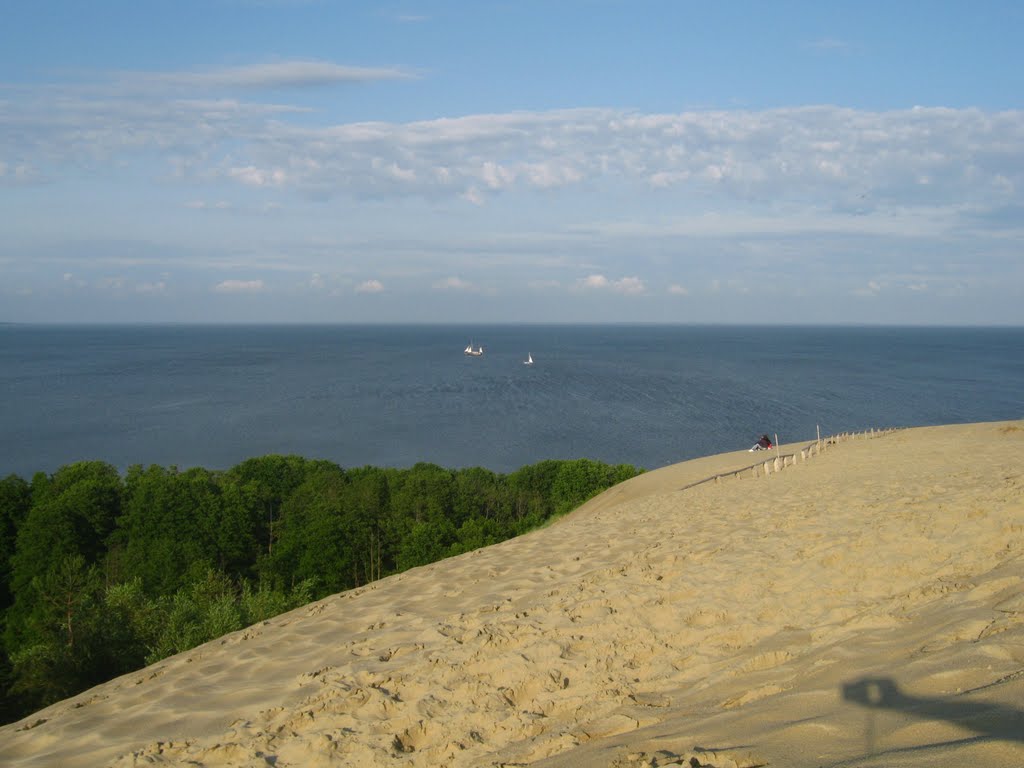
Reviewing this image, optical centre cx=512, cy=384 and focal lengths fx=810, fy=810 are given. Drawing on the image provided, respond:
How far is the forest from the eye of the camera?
25562 mm

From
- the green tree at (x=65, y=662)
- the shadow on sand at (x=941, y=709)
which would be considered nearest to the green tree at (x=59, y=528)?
the green tree at (x=65, y=662)

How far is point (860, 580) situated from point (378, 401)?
267ft

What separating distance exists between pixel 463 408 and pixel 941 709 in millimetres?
77640

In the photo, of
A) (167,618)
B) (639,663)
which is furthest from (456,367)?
(639,663)

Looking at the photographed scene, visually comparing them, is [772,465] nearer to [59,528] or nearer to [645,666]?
[645,666]

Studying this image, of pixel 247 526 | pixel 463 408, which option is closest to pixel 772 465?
pixel 247 526

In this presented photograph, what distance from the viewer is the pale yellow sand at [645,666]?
406 centimetres

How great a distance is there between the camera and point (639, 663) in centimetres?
633

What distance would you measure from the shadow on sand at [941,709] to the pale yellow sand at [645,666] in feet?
0.05

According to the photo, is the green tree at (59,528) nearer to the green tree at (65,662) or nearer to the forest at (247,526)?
the forest at (247,526)

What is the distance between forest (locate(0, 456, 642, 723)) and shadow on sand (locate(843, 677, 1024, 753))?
14680mm

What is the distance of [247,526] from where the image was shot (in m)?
31.4

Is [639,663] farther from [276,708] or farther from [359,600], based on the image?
[359,600]

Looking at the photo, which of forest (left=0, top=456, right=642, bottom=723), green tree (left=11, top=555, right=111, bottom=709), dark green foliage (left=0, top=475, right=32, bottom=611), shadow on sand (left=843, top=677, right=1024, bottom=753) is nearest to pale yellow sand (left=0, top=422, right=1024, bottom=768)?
shadow on sand (left=843, top=677, right=1024, bottom=753)
